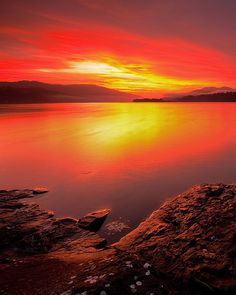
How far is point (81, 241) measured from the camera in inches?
444

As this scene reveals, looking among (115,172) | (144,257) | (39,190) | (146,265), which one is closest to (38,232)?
(144,257)

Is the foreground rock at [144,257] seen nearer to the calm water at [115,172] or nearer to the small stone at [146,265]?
the small stone at [146,265]

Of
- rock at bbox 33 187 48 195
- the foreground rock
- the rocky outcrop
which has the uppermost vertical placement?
the foreground rock

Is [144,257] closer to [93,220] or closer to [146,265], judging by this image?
[146,265]

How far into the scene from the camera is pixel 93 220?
43.4 ft

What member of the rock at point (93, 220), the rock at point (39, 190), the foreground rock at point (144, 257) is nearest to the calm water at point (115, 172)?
the rock at point (39, 190)

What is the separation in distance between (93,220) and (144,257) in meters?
4.96

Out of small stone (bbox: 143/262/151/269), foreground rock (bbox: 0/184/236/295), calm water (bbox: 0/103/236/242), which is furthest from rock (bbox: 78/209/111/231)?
small stone (bbox: 143/262/151/269)

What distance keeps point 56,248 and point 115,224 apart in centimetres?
349

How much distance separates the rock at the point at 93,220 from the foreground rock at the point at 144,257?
0.44m

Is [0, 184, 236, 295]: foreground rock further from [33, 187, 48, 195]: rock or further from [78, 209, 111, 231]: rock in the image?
[33, 187, 48, 195]: rock

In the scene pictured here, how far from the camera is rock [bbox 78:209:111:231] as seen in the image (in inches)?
505

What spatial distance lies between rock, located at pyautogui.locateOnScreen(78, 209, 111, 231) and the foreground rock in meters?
0.44

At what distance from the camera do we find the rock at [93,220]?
12831mm
